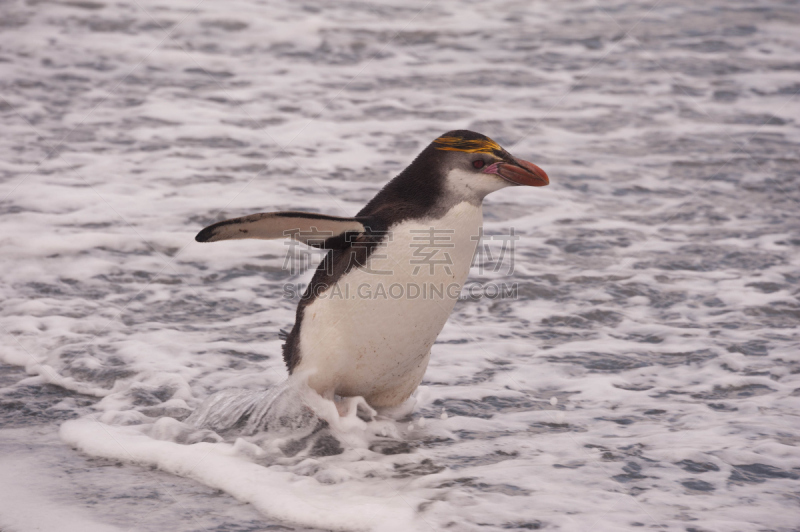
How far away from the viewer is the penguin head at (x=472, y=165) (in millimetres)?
3590

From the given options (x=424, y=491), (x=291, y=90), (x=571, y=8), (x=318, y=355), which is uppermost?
(x=571, y=8)

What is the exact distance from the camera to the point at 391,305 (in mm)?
3561

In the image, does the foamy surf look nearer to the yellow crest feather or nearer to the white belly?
the white belly

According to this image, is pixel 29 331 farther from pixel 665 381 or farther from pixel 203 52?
pixel 203 52

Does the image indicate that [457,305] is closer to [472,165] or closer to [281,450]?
[472,165]

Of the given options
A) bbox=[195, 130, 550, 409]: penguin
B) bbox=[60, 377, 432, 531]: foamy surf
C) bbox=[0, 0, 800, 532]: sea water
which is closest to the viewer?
bbox=[60, 377, 432, 531]: foamy surf

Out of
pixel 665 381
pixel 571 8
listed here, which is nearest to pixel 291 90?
pixel 571 8

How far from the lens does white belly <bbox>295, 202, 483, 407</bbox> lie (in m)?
3.54

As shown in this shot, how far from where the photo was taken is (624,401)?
4121 millimetres

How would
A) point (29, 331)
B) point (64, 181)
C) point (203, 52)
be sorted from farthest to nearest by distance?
point (203, 52)
point (64, 181)
point (29, 331)

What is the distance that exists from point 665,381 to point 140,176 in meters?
4.58

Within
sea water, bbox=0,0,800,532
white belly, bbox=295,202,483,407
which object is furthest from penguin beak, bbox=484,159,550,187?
sea water, bbox=0,0,800,532

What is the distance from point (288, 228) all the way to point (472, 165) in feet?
2.67

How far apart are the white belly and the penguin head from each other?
10 cm
